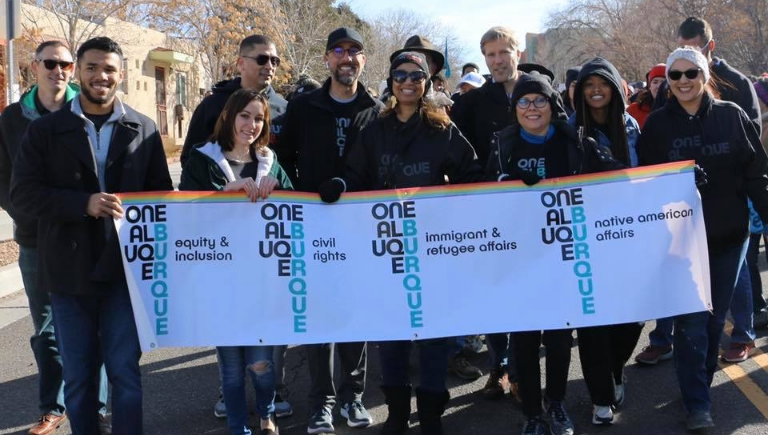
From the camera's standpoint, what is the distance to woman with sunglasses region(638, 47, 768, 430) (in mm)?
4594

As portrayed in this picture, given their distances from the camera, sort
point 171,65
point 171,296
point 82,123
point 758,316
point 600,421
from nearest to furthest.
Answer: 1. point 82,123
2. point 171,296
3. point 600,421
4. point 758,316
5. point 171,65

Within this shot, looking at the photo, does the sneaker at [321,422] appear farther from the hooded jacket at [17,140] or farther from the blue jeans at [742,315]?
the blue jeans at [742,315]

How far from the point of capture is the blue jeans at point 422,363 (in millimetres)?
4520

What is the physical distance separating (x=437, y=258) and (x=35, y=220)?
7.72 feet

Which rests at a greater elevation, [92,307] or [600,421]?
[92,307]

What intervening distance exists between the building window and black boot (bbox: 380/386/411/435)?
3452cm

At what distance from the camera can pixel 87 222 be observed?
4039mm

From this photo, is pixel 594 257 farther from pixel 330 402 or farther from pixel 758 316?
pixel 758 316

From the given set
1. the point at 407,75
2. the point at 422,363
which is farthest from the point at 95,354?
the point at 407,75

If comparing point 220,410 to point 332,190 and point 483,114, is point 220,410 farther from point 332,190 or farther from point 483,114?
point 483,114

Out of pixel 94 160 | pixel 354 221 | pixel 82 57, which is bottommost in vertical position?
pixel 354 221

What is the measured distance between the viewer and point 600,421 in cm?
474

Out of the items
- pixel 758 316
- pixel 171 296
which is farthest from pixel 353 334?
pixel 758 316

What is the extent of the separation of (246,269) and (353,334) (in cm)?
69
